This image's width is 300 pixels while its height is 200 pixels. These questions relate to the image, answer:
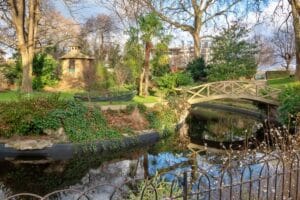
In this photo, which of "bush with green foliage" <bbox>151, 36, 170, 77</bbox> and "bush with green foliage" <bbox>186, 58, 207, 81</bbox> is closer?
"bush with green foliage" <bbox>151, 36, 170, 77</bbox>

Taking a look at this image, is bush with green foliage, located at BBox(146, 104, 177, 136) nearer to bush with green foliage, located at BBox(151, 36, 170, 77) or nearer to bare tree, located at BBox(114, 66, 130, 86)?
bush with green foliage, located at BBox(151, 36, 170, 77)

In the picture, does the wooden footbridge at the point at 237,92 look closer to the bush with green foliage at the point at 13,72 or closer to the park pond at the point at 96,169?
the park pond at the point at 96,169

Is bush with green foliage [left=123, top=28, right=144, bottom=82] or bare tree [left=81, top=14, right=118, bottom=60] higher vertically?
bare tree [left=81, top=14, right=118, bottom=60]

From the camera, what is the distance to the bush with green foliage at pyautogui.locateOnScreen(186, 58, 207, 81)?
28.8 m

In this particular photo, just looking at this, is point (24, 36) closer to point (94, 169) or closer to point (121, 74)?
point (121, 74)

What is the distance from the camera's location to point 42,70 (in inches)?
950

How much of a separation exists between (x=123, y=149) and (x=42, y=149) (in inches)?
114

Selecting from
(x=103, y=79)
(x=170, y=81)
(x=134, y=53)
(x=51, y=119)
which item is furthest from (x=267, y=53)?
(x=51, y=119)

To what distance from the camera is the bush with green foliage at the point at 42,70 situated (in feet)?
78.6

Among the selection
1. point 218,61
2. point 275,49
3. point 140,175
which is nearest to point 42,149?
point 140,175

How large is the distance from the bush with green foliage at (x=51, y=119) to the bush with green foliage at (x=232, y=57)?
1499 cm

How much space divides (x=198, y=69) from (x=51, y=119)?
58.1 ft

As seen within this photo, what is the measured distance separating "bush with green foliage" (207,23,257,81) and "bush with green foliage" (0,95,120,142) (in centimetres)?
1499

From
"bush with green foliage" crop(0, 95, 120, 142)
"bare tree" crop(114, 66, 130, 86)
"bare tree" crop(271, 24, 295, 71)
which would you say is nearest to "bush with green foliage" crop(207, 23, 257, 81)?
"bare tree" crop(114, 66, 130, 86)
